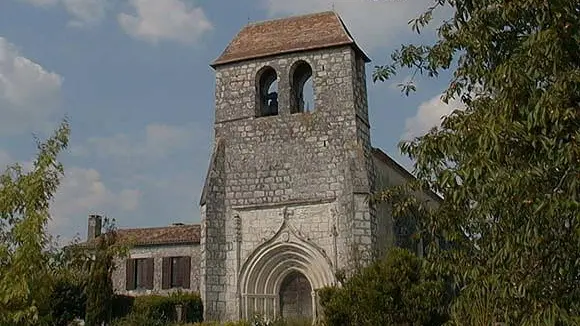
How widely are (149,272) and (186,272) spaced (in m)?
1.70

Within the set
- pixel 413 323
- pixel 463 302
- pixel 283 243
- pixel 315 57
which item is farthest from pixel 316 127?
pixel 463 302

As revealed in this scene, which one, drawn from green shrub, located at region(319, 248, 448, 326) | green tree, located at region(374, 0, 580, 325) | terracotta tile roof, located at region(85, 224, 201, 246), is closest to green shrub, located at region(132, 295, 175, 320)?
terracotta tile roof, located at region(85, 224, 201, 246)

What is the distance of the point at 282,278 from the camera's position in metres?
18.6

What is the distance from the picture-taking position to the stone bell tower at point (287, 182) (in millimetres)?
17969

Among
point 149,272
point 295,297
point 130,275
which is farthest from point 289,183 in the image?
point 130,275

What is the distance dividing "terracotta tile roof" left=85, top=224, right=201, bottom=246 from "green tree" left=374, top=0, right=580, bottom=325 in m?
21.0

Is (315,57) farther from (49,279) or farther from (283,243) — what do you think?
(49,279)

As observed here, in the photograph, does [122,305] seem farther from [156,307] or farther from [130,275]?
[130,275]

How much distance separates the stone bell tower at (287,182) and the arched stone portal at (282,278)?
A: 0.03 m

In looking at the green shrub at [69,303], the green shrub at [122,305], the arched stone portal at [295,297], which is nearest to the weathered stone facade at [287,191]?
the arched stone portal at [295,297]

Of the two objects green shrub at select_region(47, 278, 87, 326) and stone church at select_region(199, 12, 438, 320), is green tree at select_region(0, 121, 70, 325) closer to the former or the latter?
stone church at select_region(199, 12, 438, 320)

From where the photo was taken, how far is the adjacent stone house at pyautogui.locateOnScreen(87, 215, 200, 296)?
1002 inches

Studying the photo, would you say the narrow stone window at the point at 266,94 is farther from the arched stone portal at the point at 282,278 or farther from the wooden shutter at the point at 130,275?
the wooden shutter at the point at 130,275

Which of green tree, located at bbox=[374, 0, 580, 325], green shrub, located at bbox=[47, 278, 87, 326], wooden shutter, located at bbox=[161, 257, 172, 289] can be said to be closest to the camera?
green tree, located at bbox=[374, 0, 580, 325]
